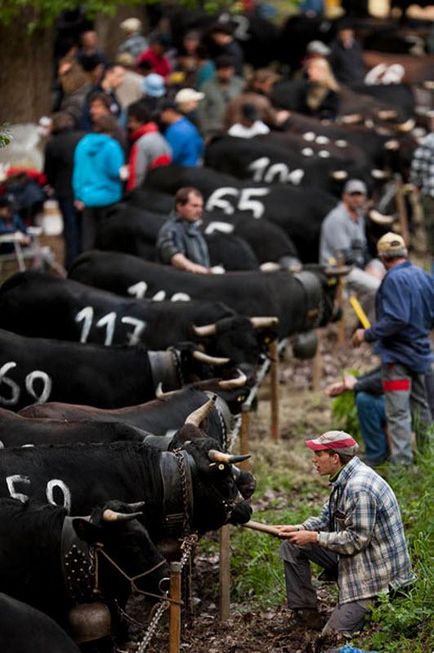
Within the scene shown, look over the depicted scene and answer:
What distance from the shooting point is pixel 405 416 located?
1287cm

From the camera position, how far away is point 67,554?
340 inches

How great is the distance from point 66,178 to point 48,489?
28.9ft

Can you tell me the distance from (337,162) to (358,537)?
1165 cm

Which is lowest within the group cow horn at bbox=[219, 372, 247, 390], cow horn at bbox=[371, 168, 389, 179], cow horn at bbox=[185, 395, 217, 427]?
cow horn at bbox=[371, 168, 389, 179]

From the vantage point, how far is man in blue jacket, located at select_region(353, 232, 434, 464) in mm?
12570

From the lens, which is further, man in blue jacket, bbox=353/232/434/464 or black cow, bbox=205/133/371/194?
black cow, bbox=205/133/371/194

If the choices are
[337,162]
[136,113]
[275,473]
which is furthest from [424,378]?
[337,162]

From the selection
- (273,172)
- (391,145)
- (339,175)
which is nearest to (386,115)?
(391,145)

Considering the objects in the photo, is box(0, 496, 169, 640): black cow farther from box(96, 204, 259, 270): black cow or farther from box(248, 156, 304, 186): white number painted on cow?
box(248, 156, 304, 186): white number painted on cow

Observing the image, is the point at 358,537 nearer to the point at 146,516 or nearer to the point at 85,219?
the point at 146,516

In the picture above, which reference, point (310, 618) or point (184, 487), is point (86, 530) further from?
point (310, 618)

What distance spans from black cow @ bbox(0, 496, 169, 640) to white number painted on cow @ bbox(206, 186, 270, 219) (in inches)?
390

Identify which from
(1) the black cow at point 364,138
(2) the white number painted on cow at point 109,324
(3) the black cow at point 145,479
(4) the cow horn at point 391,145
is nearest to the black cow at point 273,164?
(1) the black cow at point 364,138

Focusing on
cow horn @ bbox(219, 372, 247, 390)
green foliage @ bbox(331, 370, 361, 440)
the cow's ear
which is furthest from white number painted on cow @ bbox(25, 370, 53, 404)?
the cow's ear
